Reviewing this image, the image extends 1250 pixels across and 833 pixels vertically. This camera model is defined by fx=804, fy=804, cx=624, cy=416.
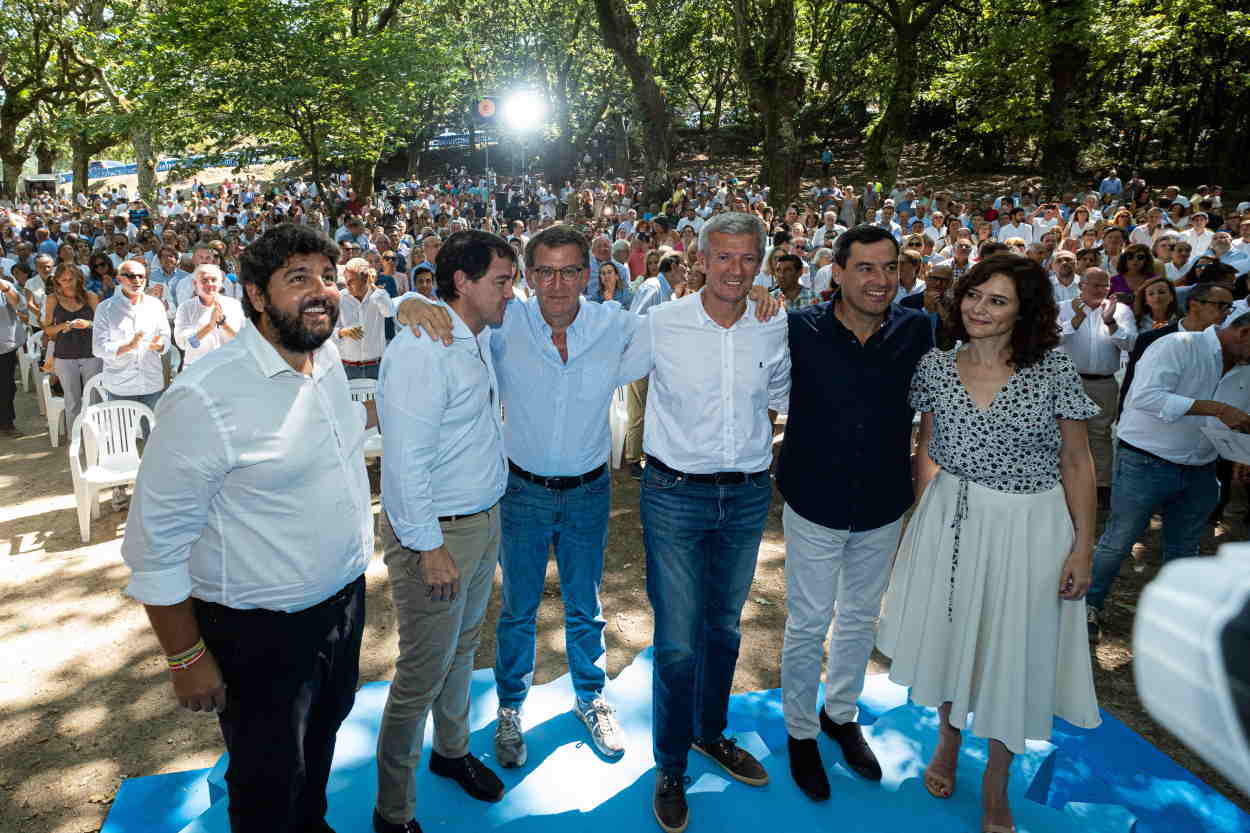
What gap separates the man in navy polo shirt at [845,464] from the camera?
2637mm

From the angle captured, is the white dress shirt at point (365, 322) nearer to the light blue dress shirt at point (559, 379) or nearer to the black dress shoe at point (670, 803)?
the light blue dress shirt at point (559, 379)

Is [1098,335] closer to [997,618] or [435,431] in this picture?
[997,618]

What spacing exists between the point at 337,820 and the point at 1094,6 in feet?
70.5

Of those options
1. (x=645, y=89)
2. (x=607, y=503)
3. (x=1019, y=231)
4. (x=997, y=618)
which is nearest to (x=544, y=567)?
(x=607, y=503)

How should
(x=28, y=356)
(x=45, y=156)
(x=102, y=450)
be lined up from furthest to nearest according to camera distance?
1. (x=45, y=156)
2. (x=28, y=356)
3. (x=102, y=450)

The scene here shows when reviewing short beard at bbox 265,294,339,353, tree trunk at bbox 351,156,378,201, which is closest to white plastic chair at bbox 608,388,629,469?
short beard at bbox 265,294,339,353

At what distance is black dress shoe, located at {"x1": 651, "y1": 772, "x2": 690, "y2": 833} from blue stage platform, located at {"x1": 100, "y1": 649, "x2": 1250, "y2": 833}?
7 cm

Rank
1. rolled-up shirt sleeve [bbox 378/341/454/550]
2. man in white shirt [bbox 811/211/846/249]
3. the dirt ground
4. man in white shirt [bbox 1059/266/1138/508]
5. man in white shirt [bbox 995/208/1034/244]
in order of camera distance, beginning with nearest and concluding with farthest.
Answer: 1. rolled-up shirt sleeve [bbox 378/341/454/550]
2. the dirt ground
3. man in white shirt [bbox 1059/266/1138/508]
4. man in white shirt [bbox 811/211/846/249]
5. man in white shirt [bbox 995/208/1034/244]

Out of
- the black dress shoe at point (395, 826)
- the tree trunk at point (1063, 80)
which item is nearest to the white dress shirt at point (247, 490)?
the black dress shoe at point (395, 826)

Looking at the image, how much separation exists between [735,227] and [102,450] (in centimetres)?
526

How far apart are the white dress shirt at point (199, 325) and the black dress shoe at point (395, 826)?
159 inches

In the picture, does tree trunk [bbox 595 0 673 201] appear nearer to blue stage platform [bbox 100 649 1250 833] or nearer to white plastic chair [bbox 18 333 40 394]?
white plastic chair [bbox 18 333 40 394]

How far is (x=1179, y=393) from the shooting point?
379 centimetres

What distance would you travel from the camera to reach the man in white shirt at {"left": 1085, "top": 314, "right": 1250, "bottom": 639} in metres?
3.66
